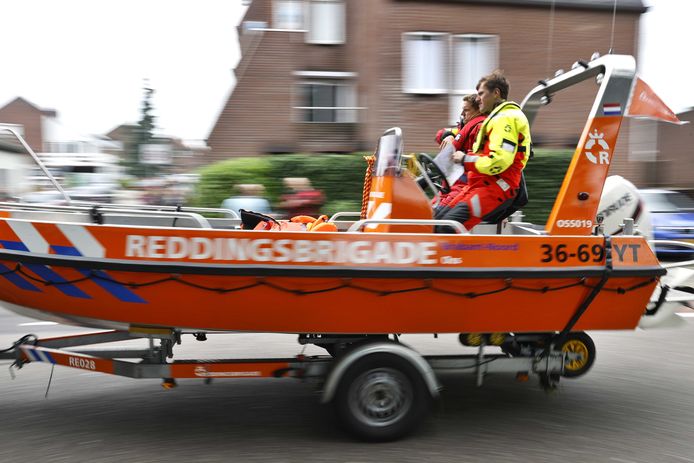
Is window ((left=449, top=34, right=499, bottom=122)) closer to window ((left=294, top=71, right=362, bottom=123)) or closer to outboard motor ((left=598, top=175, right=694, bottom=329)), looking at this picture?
window ((left=294, top=71, right=362, bottom=123))

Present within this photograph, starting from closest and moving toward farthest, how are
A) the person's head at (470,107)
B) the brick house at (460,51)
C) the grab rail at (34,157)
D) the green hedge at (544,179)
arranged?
the grab rail at (34,157) < the person's head at (470,107) < the green hedge at (544,179) < the brick house at (460,51)

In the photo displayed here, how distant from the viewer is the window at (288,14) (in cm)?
1745

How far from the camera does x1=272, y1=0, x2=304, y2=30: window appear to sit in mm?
17453

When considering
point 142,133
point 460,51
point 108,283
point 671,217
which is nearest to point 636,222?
point 108,283

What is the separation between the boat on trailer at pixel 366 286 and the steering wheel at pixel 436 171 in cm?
30

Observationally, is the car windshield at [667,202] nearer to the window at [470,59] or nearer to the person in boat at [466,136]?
the window at [470,59]

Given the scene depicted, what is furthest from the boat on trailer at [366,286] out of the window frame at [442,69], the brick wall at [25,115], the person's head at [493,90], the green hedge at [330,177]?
the brick wall at [25,115]

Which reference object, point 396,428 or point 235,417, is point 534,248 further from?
point 235,417

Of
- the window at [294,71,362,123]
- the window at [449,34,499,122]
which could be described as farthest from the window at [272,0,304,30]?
the window at [449,34,499,122]

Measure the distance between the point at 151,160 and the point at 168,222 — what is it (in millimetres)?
10608

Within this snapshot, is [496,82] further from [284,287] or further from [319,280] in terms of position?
[284,287]

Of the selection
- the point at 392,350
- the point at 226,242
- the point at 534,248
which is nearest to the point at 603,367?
the point at 534,248

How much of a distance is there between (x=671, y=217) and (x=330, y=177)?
664 centimetres

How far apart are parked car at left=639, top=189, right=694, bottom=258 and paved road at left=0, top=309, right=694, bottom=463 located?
6115 millimetres
